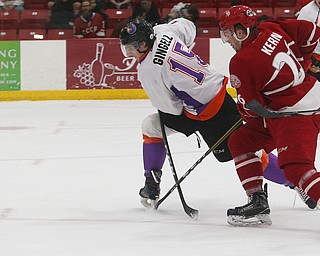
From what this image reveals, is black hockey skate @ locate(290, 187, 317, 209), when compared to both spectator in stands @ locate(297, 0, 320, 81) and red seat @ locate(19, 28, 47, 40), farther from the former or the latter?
red seat @ locate(19, 28, 47, 40)

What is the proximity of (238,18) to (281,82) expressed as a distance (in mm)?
281

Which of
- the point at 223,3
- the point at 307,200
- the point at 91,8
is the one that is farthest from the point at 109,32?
the point at 307,200

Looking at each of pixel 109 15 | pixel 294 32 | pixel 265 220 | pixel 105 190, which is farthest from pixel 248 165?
pixel 109 15

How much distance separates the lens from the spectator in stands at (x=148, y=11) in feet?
26.4

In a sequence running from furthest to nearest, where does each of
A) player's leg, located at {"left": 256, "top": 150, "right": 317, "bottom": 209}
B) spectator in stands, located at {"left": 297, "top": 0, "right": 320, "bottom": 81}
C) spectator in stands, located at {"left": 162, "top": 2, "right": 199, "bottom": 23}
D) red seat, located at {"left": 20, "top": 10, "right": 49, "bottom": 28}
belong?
red seat, located at {"left": 20, "top": 10, "right": 49, "bottom": 28} → spectator in stands, located at {"left": 162, "top": 2, "right": 199, "bottom": 23} → spectator in stands, located at {"left": 297, "top": 0, "right": 320, "bottom": 81} → player's leg, located at {"left": 256, "top": 150, "right": 317, "bottom": 209}

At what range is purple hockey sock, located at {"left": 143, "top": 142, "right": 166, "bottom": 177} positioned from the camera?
12.1ft

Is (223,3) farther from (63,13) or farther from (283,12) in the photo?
(63,13)

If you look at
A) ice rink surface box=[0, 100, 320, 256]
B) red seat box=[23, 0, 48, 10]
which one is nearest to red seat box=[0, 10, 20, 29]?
red seat box=[23, 0, 48, 10]

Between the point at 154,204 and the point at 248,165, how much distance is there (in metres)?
0.58

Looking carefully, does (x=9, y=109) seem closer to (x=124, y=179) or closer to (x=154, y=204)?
(x=124, y=179)

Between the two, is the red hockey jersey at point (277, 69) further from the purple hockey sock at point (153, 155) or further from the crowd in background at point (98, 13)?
the crowd in background at point (98, 13)

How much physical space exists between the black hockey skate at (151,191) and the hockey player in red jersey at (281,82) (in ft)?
2.17

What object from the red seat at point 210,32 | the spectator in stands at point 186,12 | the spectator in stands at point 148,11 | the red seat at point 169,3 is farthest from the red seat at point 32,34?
the red seat at point 210,32

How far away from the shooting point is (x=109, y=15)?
8344 mm
